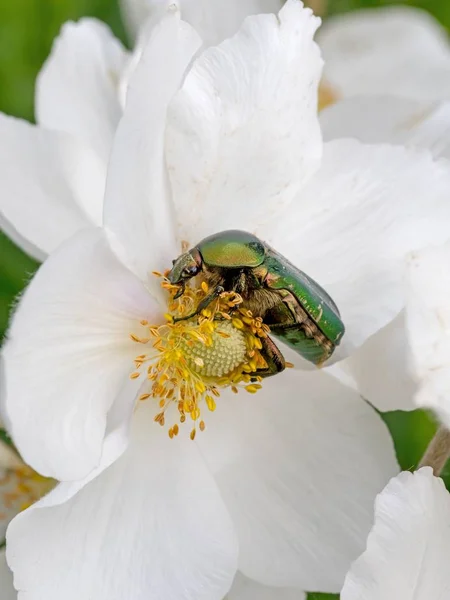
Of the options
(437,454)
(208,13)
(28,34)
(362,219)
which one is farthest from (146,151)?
(28,34)

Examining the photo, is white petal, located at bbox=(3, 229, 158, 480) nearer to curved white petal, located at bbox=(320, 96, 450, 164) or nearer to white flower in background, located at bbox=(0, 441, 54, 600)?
white flower in background, located at bbox=(0, 441, 54, 600)

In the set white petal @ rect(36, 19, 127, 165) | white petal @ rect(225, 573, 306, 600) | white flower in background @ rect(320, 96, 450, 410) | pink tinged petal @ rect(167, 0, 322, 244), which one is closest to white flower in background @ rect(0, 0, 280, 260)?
white petal @ rect(36, 19, 127, 165)

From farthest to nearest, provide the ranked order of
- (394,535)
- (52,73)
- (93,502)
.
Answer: (52,73)
(93,502)
(394,535)

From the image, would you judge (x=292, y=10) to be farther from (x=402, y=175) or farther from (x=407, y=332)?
(x=407, y=332)

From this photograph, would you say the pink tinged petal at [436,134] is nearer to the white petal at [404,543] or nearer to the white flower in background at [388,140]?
the white flower in background at [388,140]

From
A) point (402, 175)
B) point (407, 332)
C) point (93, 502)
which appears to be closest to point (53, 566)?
point (93, 502)

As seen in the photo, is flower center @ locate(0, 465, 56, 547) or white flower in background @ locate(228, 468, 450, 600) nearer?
white flower in background @ locate(228, 468, 450, 600)

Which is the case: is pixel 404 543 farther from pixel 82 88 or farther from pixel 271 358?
pixel 82 88
